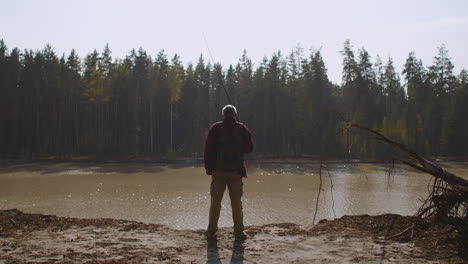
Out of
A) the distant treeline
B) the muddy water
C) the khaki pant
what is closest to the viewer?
the khaki pant

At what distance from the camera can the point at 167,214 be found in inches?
387

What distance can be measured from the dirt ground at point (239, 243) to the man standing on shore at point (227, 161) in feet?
1.20

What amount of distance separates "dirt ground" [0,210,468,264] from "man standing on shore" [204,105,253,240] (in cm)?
36


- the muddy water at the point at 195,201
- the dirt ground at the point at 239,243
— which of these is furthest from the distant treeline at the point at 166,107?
the dirt ground at the point at 239,243

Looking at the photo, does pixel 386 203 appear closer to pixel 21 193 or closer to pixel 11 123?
pixel 21 193

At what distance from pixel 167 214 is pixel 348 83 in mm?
35501

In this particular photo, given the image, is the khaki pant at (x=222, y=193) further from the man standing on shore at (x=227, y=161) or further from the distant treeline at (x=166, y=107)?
the distant treeline at (x=166, y=107)

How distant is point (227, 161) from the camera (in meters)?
5.11

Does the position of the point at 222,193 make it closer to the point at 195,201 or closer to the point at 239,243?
the point at 239,243

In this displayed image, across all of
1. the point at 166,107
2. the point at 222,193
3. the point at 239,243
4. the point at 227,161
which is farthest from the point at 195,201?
the point at 166,107

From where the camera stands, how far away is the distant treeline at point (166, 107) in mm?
38344

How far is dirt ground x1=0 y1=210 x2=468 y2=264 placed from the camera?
4.02 metres

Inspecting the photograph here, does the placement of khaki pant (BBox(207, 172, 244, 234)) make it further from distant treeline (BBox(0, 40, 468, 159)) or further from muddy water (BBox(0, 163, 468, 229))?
distant treeline (BBox(0, 40, 468, 159))

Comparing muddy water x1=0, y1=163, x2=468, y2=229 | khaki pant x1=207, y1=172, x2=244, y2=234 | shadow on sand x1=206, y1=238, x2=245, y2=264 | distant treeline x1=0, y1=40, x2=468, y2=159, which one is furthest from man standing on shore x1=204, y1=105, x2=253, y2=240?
distant treeline x1=0, y1=40, x2=468, y2=159
